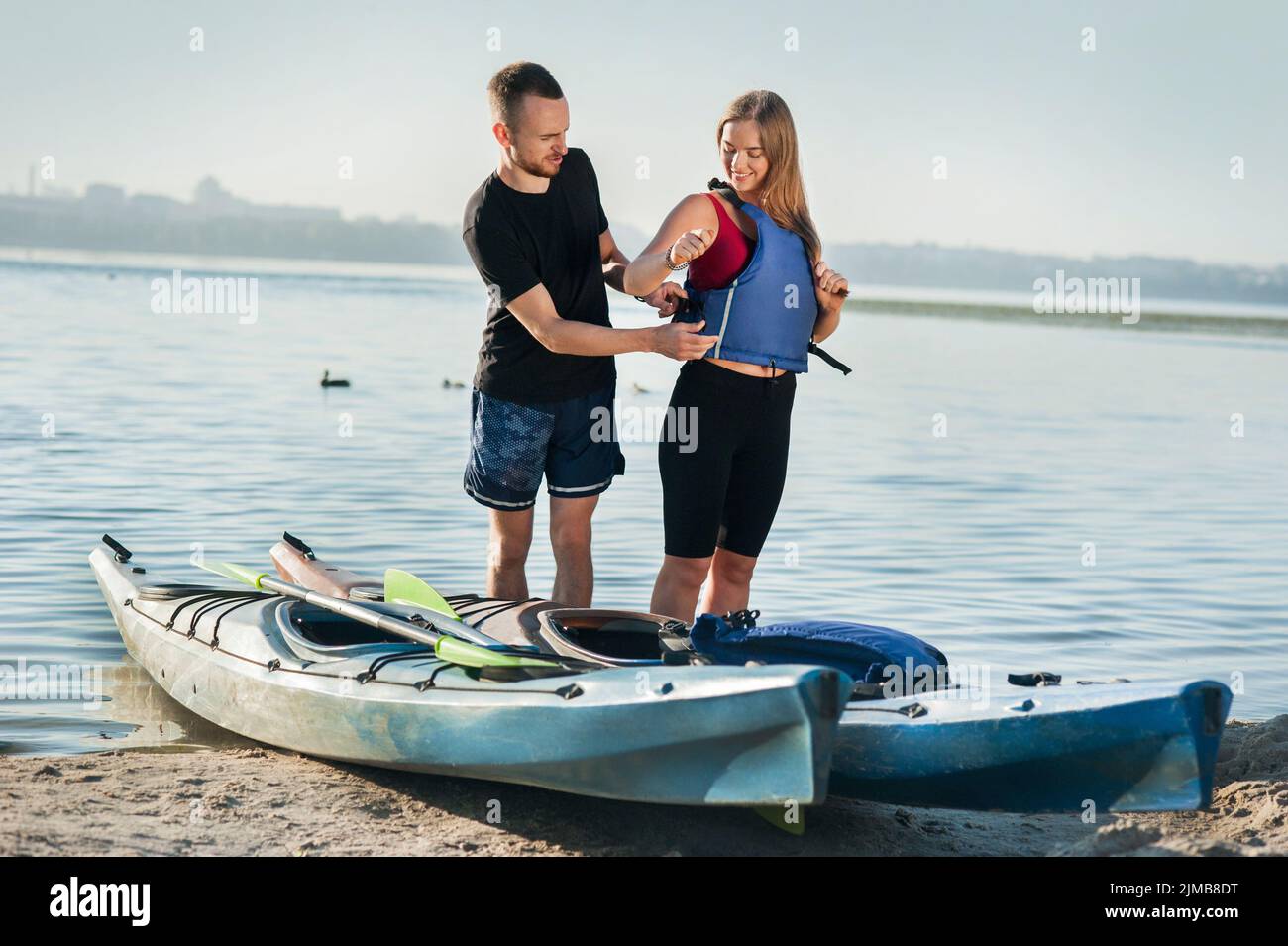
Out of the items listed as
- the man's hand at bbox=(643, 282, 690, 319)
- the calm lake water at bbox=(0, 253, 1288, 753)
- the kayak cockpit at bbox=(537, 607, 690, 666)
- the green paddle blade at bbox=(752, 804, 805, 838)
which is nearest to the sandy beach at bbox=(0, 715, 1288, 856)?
the green paddle blade at bbox=(752, 804, 805, 838)

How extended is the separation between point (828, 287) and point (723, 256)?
1.27ft

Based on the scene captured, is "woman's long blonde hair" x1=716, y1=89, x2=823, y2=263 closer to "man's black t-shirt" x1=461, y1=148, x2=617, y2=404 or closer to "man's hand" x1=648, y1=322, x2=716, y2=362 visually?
"man's hand" x1=648, y1=322, x2=716, y2=362

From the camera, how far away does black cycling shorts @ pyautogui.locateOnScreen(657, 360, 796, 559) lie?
473 centimetres

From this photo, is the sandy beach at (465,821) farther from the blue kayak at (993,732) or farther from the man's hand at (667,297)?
the man's hand at (667,297)

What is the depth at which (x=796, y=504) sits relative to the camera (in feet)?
35.0

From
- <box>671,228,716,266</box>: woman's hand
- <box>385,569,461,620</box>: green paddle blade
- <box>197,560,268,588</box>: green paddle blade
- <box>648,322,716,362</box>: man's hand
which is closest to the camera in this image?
<box>671,228,716,266</box>: woman's hand

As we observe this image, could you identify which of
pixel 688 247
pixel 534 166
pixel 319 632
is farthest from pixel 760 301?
pixel 319 632

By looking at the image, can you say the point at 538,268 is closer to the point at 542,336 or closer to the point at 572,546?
the point at 542,336

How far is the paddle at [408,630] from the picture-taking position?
14.0 ft

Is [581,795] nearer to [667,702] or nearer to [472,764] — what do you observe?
[472,764]

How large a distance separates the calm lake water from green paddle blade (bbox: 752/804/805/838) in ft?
7.66

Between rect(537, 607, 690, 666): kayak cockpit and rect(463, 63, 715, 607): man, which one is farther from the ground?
rect(463, 63, 715, 607): man
